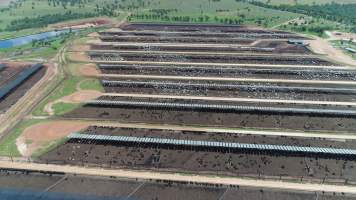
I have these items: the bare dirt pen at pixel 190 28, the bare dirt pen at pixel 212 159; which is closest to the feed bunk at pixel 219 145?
the bare dirt pen at pixel 212 159

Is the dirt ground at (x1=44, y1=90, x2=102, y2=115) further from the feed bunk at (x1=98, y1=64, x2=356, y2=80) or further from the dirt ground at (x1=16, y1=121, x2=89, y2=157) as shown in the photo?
the feed bunk at (x1=98, y1=64, x2=356, y2=80)

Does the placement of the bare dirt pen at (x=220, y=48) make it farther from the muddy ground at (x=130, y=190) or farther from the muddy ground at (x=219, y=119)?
the muddy ground at (x=130, y=190)

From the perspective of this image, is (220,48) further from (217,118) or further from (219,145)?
(219,145)

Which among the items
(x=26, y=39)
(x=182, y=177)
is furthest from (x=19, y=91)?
(x=26, y=39)

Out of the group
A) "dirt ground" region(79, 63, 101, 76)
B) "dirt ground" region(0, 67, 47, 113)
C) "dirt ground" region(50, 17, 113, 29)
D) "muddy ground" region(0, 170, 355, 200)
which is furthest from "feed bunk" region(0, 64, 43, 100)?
"dirt ground" region(50, 17, 113, 29)

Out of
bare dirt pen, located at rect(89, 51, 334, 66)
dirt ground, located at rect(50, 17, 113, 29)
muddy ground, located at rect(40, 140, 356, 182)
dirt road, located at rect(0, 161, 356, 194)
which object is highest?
dirt ground, located at rect(50, 17, 113, 29)

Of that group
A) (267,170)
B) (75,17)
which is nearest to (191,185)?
(267,170)
